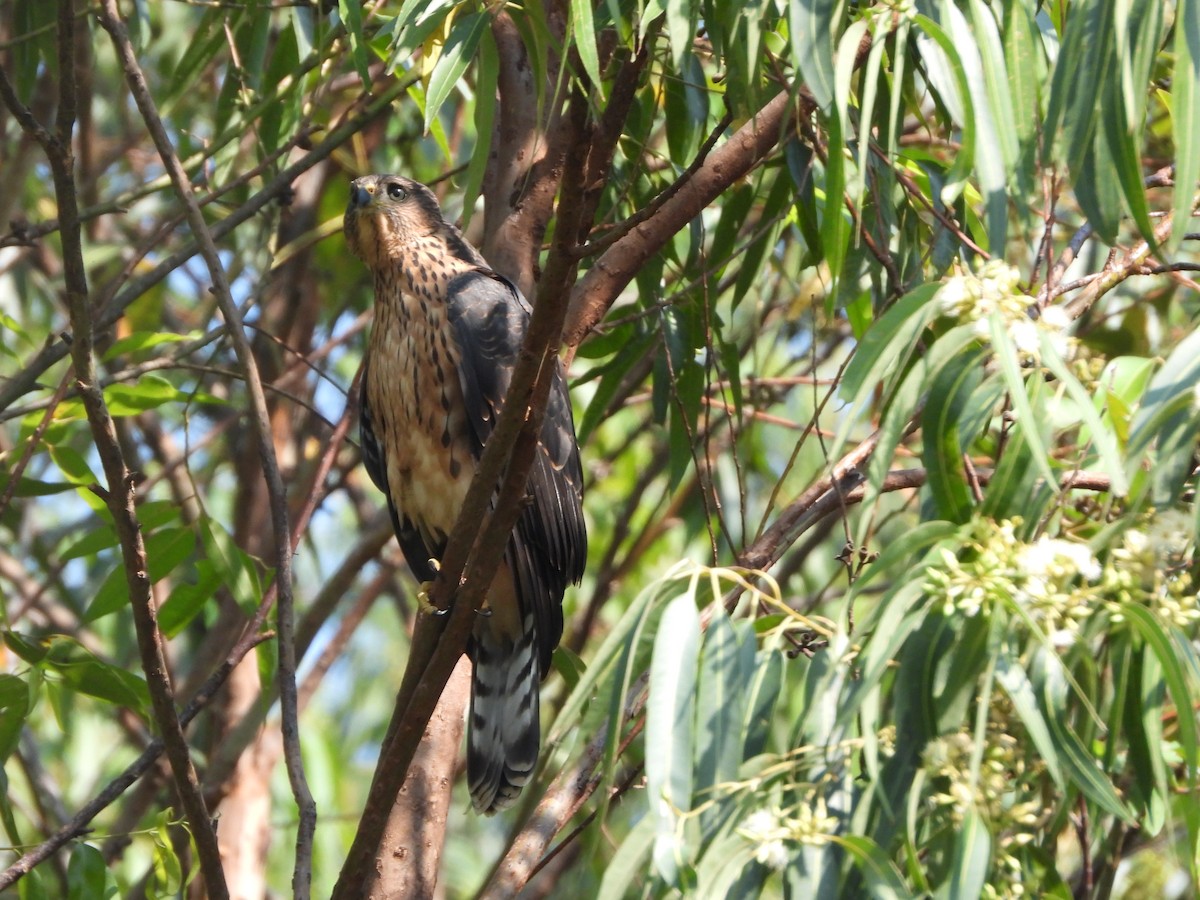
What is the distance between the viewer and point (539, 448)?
3639mm

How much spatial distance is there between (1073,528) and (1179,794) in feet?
1.79

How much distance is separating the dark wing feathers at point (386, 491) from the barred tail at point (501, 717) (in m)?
0.26

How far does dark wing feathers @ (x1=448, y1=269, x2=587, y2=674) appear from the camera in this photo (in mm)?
3674

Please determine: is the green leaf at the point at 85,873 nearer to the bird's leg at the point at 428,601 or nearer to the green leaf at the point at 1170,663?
the bird's leg at the point at 428,601

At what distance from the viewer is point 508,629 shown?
409 centimetres

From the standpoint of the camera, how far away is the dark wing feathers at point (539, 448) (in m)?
3.67

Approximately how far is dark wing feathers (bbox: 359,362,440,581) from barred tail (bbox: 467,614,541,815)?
10.4 inches

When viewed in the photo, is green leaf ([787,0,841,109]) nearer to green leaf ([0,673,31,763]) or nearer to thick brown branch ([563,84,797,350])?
thick brown branch ([563,84,797,350])

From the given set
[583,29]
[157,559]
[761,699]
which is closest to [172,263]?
[157,559]

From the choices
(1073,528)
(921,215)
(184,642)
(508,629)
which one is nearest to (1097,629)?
(1073,528)

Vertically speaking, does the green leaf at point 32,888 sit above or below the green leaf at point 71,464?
below

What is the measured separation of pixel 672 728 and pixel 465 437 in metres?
2.14

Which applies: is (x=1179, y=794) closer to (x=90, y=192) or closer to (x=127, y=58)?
(x=127, y=58)

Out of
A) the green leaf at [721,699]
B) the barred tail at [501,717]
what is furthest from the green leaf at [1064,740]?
the barred tail at [501,717]
